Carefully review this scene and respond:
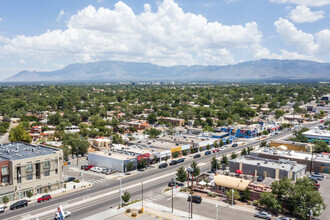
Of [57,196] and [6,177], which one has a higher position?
[6,177]

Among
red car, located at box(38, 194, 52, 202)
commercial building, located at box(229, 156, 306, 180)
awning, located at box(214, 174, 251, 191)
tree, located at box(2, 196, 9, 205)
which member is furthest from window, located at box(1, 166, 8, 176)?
commercial building, located at box(229, 156, 306, 180)

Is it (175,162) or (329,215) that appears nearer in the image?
(329,215)

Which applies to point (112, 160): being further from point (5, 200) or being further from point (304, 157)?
point (304, 157)

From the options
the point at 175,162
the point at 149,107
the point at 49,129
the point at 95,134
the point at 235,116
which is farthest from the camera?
the point at 149,107

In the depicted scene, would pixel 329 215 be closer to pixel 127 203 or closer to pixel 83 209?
pixel 127 203

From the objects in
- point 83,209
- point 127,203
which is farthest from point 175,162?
point 83,209

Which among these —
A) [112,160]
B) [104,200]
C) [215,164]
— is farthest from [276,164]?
[112,160]
